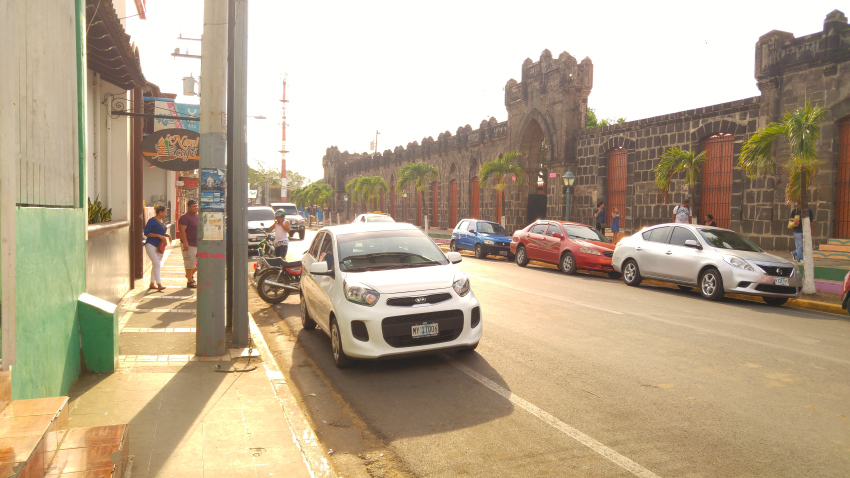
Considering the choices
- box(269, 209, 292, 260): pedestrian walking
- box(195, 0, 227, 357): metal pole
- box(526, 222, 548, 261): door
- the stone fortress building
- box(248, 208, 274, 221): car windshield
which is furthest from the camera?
box(248, 208, 274, 221): car windshield

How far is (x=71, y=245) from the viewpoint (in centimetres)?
587

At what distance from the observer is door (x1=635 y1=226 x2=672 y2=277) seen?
45.2 feet

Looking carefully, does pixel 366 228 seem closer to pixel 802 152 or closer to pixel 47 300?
pixel 47 300

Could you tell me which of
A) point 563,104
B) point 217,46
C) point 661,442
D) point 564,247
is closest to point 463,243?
point 564,247

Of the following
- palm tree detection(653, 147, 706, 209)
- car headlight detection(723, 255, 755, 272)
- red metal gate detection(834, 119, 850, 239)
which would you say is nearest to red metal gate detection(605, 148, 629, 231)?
palm tree detection(653, 147, 706, 209)

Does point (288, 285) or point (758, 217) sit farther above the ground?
point (758, 217)

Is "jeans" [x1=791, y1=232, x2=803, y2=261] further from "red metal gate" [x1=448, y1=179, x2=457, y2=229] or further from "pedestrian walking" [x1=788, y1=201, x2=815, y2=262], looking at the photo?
"red metal gate" [x1=448, y1=179, x2=457, y2=229]

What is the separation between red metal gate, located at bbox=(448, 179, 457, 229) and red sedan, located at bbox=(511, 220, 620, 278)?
72.6ft

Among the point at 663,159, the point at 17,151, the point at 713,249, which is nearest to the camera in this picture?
the point at 17,151

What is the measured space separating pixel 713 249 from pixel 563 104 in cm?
1736

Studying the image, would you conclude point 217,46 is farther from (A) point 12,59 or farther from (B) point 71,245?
(A) point 12,59

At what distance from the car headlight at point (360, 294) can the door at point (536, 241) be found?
1278 centimetres

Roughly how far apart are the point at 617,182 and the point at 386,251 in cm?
1947

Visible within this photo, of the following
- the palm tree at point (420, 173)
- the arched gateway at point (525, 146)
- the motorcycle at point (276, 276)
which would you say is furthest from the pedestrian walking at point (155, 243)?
the palm tree at point (420, 173)
